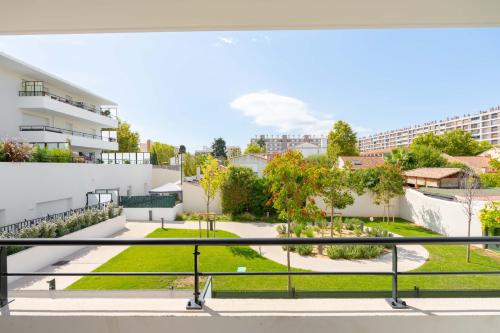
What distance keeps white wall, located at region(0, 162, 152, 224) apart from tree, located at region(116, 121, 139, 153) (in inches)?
567

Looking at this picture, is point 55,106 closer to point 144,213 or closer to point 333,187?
point 144,213

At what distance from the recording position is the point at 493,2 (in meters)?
1.46

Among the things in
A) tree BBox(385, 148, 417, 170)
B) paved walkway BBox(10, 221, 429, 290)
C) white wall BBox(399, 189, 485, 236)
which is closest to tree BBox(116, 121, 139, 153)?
paved walkway BBox(10, 221, 429, 290)

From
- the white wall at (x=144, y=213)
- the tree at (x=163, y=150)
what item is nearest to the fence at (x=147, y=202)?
the white wall at (x=144, y=213)

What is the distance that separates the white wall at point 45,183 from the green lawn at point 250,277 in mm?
3654

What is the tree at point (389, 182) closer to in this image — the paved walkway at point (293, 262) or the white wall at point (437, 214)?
the white wall at point (437, 214)

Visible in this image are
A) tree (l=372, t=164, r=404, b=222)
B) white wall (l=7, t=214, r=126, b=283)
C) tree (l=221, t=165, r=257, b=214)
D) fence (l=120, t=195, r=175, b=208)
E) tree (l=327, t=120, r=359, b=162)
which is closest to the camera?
white wall (l=7, t=214, r=126, b=283)

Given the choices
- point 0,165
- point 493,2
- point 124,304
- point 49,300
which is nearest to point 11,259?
point 0,165

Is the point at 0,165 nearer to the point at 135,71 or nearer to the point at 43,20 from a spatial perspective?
the point at 135,71

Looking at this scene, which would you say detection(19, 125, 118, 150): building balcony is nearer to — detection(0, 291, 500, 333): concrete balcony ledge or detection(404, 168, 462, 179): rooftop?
detection(0, 291, 500, 333): concrete balcony ledge

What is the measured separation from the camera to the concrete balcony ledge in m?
1.38

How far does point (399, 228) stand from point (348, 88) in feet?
21.3

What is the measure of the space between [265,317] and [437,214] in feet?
40.8

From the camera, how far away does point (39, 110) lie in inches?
555
